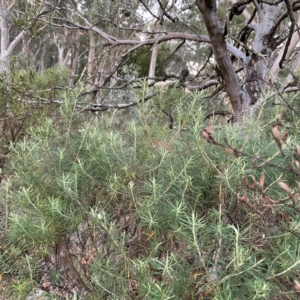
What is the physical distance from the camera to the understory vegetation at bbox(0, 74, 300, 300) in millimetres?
1178

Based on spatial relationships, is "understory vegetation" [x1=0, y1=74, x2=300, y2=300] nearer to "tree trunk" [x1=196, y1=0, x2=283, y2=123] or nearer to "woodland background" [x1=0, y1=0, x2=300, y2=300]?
"woodland background" [x1=0, y1=0, x2=300, y2=300]

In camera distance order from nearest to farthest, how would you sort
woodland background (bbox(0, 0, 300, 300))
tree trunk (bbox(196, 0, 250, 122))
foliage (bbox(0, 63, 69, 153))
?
woodland background (bbox(0, 0, 300, 300)) < tree trunk (bbox(196, 0, 250, 122)) < foliage (bbox(0, 63, 69, 153))

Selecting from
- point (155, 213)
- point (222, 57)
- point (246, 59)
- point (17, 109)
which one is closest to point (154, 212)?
point (155, 213)

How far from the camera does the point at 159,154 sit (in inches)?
61.9

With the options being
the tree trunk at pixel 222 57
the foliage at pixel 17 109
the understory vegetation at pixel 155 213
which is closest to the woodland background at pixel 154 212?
the understory vegetation at pixel 155 213

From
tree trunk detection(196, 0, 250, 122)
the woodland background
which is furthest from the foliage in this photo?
the woodland background

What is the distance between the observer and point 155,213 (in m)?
1.30

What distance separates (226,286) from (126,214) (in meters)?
0.61

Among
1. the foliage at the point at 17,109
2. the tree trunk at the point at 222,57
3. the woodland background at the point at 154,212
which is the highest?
the tree trunk at the point at 222,57

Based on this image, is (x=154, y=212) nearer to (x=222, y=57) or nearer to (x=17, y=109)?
(x=222, y=57)

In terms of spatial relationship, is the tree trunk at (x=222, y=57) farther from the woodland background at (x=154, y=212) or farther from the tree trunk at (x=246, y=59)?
the woodland background at (x=154, y=212)

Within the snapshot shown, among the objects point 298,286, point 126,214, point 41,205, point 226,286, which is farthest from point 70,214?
point 298,286

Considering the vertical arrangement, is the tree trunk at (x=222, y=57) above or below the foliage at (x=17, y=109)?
above

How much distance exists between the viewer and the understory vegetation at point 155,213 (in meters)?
1.18
